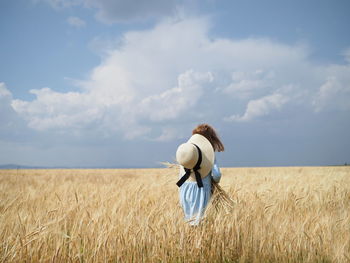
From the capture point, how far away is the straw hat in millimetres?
3369

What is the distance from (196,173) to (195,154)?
26 cm

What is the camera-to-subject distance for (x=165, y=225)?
2830 mm

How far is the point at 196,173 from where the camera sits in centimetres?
354

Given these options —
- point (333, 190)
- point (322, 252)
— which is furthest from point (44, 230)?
point (333, 190)

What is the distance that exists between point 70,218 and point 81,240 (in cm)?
58

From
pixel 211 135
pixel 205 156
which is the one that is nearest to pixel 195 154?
pixel 205 156

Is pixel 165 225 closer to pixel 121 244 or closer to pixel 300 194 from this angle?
pixel 121 244

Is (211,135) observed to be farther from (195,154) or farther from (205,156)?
(195,154)

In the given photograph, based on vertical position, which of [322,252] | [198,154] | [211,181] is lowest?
[322,252]

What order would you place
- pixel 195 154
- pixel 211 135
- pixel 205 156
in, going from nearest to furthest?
pixel 195 154 < pixel 205 156 < pixel 211 135

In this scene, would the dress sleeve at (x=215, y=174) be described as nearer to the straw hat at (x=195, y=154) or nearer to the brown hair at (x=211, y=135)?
the straw hat at (x=195, y=154)

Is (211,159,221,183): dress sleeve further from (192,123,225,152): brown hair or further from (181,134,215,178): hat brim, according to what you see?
(192,123,225,152): brown hair

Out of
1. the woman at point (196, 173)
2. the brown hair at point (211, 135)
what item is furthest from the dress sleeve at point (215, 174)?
the brown hair at point (211, 135)

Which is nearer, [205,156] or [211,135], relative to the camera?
[205,156]
